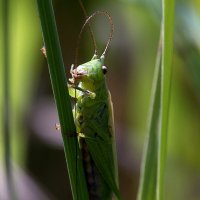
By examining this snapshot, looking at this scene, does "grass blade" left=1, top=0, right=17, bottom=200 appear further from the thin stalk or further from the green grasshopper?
the green grasshopper

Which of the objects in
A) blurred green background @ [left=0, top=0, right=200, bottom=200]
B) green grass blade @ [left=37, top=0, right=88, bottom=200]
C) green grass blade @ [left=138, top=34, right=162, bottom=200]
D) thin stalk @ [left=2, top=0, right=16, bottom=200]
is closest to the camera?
green grass blade @ [left=37, top=0, right=88, bottom=200]

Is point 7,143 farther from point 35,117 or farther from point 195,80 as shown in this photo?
point 35,117

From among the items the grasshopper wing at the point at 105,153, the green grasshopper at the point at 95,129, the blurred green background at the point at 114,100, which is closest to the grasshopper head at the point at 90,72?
the green grasshopper at the point at 95,129

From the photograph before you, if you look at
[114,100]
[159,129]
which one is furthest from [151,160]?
[114,100]

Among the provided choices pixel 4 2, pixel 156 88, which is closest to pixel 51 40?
pixel 156 88

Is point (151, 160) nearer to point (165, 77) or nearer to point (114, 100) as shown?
point (165, 77)

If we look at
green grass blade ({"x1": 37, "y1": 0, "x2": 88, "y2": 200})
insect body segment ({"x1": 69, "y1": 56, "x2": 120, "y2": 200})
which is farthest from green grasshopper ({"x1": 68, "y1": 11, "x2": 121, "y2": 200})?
green grass blade ({"x1": 37, "y1": 0, "x2": 88, "y2": 200})
